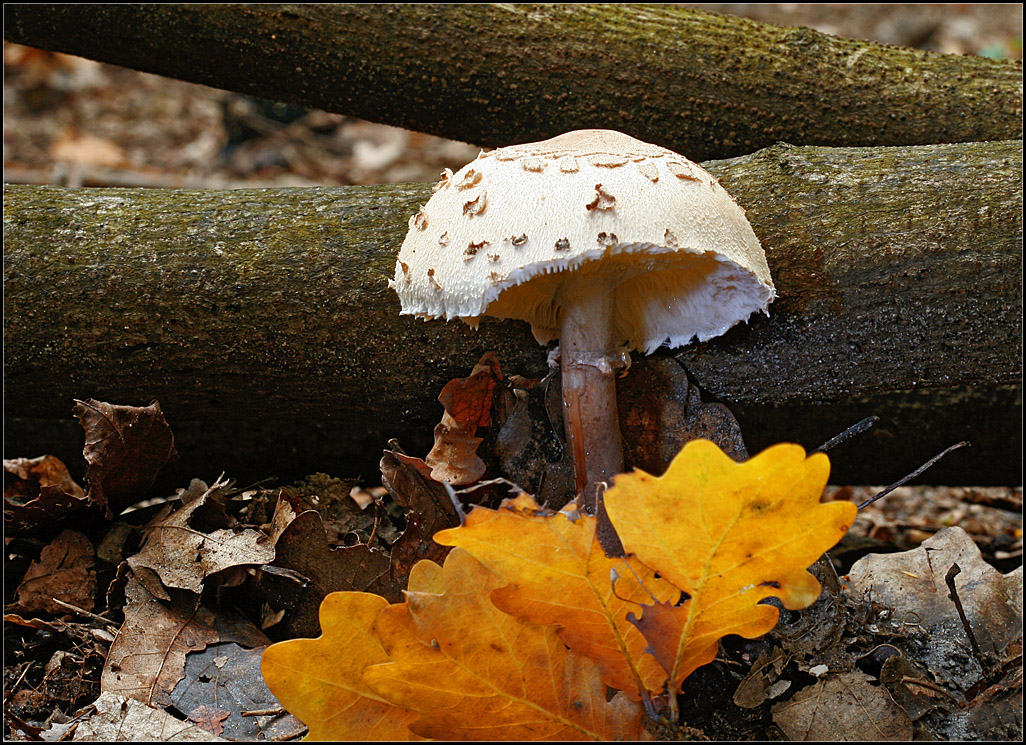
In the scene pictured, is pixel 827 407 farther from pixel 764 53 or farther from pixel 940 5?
pixel 940 5

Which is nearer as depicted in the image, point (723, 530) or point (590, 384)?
point (723, 530)

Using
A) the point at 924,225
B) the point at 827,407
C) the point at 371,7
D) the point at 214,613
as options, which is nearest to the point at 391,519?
the point at 214,613

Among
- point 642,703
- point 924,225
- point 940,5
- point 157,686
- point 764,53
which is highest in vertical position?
point 940,5

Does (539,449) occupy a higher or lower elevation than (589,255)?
lower

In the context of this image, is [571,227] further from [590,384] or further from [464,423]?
[464,423]

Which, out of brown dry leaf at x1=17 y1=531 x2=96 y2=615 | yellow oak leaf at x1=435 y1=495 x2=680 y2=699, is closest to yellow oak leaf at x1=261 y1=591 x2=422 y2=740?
yellow oak leaf at x1=435 y1=495 x2=680 y2=699

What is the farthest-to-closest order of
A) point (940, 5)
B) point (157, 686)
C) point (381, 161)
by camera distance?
point (940, 5) < point (381, 161) < point (157, 686)

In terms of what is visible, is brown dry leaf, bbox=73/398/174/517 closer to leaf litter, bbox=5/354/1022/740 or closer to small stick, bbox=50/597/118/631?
leaf litter, bbox=5/354/1022/740

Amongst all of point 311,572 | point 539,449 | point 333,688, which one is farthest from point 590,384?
point 333,688
